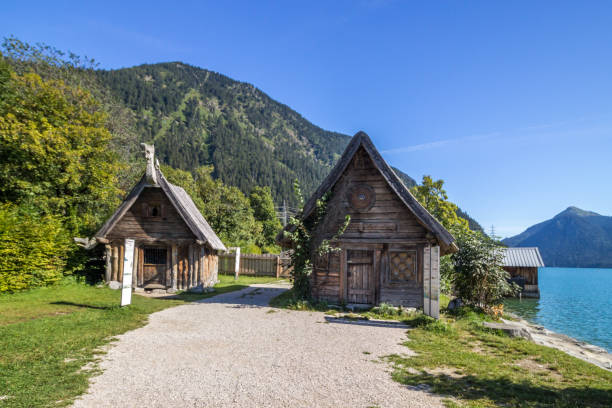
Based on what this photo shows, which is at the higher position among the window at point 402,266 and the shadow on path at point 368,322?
the window at point 402,266

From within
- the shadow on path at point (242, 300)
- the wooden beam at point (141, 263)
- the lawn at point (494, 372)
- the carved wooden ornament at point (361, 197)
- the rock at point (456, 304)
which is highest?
the carved wooden ornament at point (361, 197)

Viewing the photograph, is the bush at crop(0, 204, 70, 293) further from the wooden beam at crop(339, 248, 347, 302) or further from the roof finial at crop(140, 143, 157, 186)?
the wooden beam at crop(339, 248, 347, 302)

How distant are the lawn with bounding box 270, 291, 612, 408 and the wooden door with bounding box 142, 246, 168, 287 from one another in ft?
46.8

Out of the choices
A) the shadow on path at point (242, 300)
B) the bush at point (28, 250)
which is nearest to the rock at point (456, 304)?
the shadow on path at point (242, 300)

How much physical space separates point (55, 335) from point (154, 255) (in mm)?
10589

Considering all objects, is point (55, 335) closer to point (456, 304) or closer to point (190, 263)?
point (190, 263)

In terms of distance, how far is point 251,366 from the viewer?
6910 millimetres

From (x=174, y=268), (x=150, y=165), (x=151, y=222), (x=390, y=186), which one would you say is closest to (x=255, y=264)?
(x=174, y=268)

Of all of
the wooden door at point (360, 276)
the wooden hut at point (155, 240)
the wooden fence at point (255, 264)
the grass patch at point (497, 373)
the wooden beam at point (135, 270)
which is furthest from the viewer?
the wooden fence at point (255, 264)

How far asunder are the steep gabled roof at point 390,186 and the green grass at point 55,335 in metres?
8.37

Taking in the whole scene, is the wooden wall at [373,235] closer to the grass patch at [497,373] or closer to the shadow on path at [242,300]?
the shadow on path at [242,300]

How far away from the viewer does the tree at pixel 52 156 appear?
19156 millimetres

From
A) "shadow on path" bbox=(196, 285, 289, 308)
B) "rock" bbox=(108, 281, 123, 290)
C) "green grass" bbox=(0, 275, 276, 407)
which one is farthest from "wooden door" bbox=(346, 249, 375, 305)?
"rock" bbox=(108, 281, 123, 290)

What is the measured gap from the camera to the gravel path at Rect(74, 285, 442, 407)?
5320 mm
